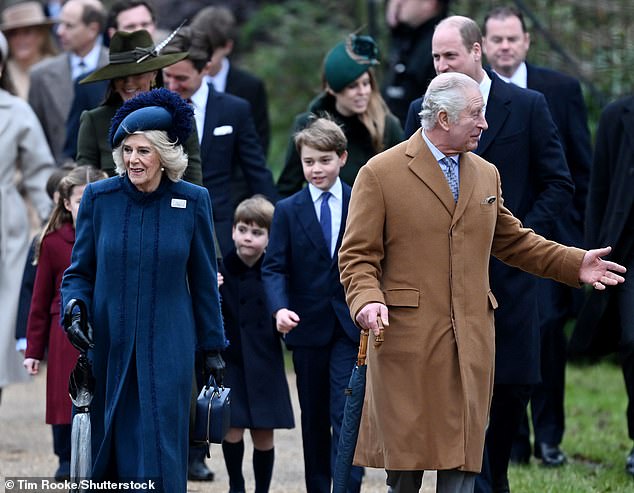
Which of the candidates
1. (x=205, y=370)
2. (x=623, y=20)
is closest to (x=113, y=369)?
(x=205, y=370)

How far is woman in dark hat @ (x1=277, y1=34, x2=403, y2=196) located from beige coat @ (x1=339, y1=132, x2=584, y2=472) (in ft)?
7.02

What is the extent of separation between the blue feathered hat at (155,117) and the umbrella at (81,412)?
2.53ft

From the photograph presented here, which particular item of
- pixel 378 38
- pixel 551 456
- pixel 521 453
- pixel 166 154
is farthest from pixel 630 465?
pixel 378 38

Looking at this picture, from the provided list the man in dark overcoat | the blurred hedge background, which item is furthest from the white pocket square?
the man in dark overcoat

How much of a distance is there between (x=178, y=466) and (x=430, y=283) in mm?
1285

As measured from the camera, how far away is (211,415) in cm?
635

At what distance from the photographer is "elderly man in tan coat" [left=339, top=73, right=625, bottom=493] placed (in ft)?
20.1

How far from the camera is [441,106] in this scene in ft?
20.4

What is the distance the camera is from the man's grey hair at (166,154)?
638cm

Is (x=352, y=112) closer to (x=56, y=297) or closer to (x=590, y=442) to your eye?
(x=56, y=297)

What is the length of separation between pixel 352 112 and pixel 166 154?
2.27m

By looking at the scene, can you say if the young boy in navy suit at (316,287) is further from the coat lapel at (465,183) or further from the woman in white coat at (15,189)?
the woman in white coat at (15,189)

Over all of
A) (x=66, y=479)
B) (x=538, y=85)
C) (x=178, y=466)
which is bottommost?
(x=66, y=479)

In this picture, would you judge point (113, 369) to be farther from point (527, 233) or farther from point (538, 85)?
point (538, 85)
